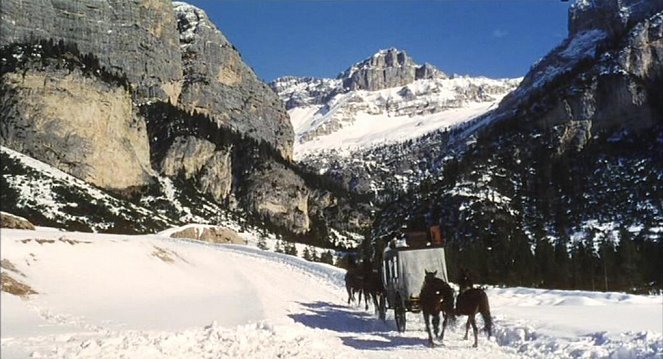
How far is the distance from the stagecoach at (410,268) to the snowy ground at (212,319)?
1076 mm

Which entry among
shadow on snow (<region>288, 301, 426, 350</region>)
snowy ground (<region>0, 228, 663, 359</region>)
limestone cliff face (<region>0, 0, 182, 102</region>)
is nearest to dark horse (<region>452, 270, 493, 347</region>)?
snowy ground (<region>0, 228, 663, 359</region>)

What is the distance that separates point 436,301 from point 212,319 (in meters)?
7.19

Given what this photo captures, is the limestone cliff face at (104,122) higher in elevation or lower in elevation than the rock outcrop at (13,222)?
higher

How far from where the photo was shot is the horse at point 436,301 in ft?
55.8

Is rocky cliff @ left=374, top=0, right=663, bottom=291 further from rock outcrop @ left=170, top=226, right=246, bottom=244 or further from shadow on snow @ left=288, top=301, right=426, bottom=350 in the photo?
shadow on snow @ left=288, top=301, right=426, bottom=350

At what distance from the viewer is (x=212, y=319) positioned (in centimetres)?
1891

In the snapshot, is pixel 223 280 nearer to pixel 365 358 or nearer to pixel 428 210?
pixel 365 358

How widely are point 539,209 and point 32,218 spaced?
160 meters

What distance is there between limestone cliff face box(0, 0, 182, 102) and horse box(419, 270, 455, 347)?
14956cm

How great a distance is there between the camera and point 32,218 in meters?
8.37

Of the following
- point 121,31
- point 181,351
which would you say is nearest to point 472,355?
point 181,351

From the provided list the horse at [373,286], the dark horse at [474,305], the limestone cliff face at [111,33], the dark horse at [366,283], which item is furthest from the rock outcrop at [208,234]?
the limestone cliff face at [111,33]

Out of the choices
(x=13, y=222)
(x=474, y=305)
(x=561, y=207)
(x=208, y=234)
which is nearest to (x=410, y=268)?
(x=474, y=305)

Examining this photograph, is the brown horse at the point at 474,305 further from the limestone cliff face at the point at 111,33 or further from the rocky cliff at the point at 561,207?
the limestone cliff face at the point at 111,33
